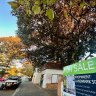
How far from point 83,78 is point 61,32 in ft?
52.7

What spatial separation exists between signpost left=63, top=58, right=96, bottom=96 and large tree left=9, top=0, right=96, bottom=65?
1193 centimetres

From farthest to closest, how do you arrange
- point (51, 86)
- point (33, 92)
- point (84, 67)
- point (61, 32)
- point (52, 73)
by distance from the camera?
point (52, 73) → point (51, 86) → point (33, 92) → point (61, 32) → point (84, 67)

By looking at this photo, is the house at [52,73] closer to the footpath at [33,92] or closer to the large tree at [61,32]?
the footpath at [33,92]

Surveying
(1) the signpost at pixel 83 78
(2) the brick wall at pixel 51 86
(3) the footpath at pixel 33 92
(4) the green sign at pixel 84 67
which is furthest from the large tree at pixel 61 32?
(4) the green sign at pixel 84 67

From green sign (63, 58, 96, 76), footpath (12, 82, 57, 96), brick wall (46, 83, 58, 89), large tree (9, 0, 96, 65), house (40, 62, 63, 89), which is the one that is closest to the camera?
green sign (63, 58, 96, 76)

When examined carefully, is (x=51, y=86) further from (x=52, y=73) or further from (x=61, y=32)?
(x=61, y=32)

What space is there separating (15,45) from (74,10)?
88.8 ft

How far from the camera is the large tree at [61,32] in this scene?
23.6m

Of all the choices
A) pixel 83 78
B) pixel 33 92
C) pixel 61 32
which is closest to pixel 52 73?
pixel 33 92

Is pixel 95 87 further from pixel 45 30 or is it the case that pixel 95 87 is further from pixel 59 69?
pixel 59 69

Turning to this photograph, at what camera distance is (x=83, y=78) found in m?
9.09

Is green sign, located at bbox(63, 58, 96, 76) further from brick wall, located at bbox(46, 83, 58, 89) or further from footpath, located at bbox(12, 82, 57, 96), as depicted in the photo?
brick wall, located at bbox(46, 83, 58, 89)

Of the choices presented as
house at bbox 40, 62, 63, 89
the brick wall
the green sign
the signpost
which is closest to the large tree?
the brick wall

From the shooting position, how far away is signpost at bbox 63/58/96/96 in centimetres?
835
